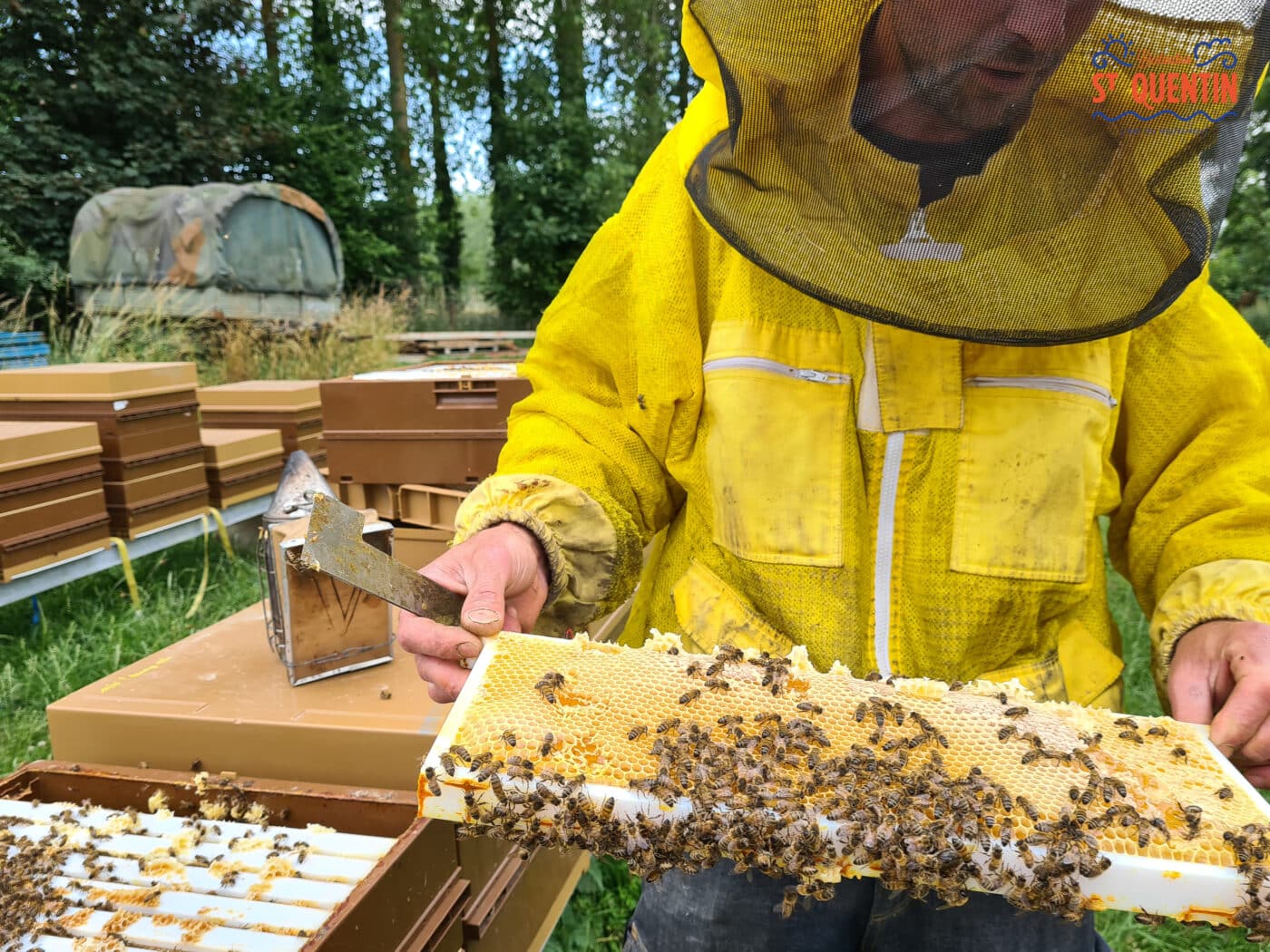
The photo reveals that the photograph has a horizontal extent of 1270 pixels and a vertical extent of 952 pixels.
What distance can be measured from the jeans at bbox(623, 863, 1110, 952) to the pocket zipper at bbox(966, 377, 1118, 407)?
805 mm

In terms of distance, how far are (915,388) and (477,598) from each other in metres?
0.79

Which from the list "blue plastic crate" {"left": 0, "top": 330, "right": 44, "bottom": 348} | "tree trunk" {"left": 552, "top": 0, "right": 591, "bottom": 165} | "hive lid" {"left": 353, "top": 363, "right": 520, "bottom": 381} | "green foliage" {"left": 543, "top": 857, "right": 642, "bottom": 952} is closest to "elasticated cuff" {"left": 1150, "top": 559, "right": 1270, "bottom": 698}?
"green foliage" {"left": 543, "top": 857, "right": 642, "bottom": 952}

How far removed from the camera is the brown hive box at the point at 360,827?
146 cm

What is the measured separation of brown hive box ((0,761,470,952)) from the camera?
1.46 m

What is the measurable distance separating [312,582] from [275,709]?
33 cm

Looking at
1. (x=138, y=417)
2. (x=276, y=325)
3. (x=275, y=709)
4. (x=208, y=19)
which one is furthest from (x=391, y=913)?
(x=208, y=19)

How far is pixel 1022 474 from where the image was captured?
4.51ft

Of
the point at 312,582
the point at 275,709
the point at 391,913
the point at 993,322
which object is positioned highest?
the point at 993,322

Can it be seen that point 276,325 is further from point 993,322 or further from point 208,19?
point 993,322

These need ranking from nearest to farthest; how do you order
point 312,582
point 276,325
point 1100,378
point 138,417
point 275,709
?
point 1100,378, point 275,709, point 312,582, point 138,417, point 276,325

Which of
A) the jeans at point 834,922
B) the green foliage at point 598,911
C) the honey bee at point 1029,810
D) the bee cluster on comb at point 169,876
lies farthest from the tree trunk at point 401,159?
the honey bee at point 1029,810

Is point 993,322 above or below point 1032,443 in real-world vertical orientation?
above

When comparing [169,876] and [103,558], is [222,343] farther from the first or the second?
[169,876]

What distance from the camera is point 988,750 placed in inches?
45.1
